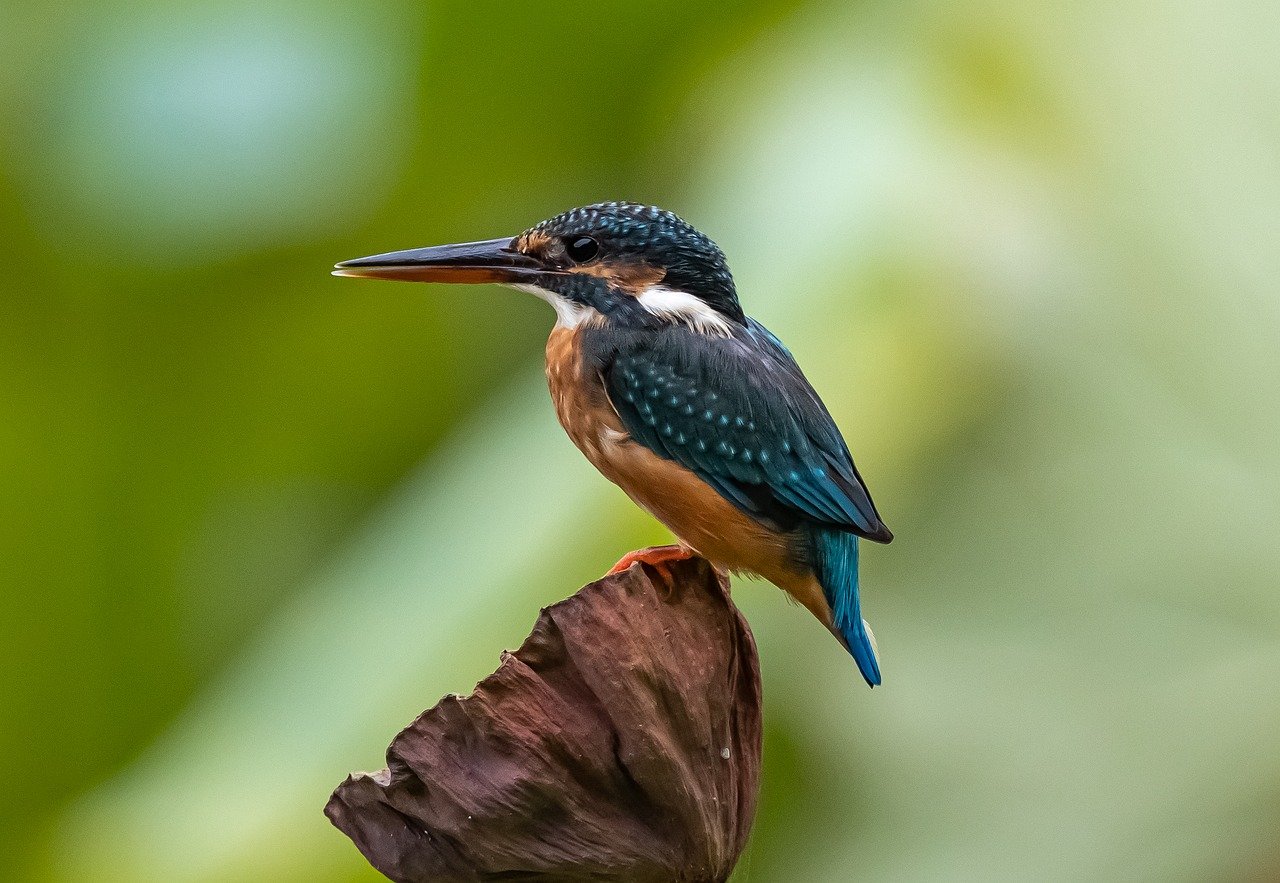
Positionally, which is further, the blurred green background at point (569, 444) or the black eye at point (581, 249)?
the blurred green background at point (569, 444)

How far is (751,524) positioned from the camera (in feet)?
6.09

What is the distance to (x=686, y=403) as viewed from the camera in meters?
1.85

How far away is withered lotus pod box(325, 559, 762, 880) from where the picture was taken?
1.41m

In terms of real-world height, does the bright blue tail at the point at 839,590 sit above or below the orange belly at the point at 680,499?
below

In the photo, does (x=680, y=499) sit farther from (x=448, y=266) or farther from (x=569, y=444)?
(x=569, y=444)

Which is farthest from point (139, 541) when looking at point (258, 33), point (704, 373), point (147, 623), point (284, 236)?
point (704, 373)

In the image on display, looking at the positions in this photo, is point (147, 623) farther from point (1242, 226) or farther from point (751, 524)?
point (1242, 226)

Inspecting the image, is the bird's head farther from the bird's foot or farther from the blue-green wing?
the bird's foot

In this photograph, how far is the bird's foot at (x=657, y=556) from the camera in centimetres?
178

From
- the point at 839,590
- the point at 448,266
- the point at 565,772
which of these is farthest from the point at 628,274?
the point at 565,772

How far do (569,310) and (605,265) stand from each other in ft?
0.28

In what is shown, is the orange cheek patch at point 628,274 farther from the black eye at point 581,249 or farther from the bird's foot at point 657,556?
the bird's foot at point 657,556

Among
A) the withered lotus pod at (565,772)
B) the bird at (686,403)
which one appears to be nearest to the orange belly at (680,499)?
the bird at (686,403)

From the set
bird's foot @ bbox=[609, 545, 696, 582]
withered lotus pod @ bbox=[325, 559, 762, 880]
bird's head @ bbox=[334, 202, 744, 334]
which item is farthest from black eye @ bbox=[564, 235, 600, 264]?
withered lotus pod @ bbox=[325, 559, 762, 880]
